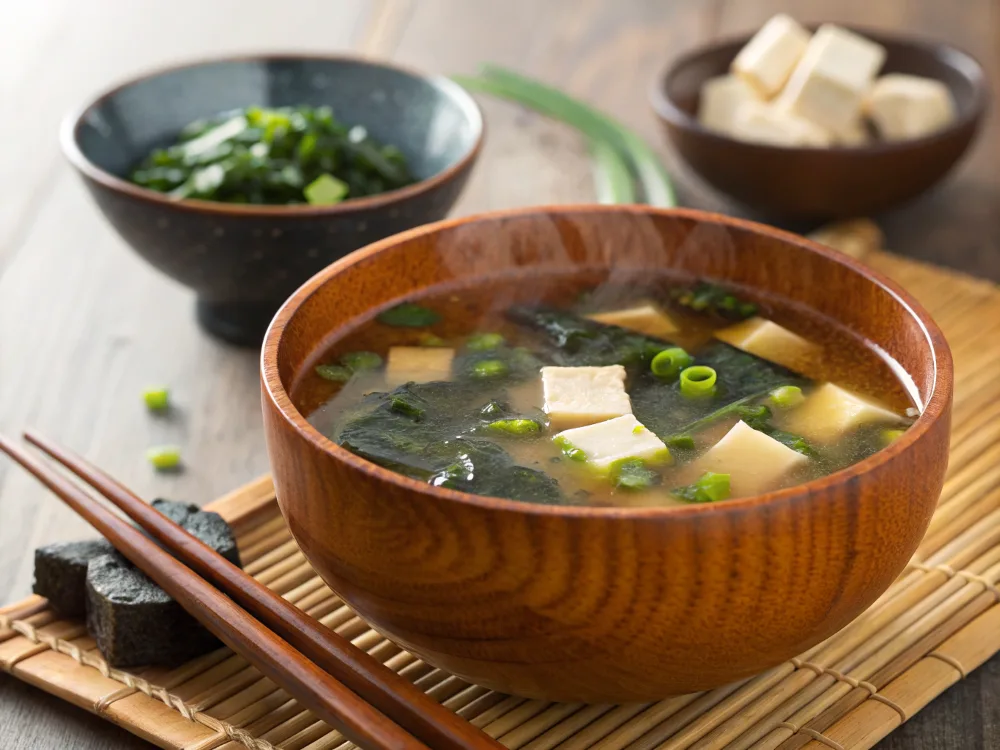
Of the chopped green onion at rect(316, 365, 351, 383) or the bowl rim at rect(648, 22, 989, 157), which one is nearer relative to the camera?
the chopped green onion at rect(316, 365, 351, 383)

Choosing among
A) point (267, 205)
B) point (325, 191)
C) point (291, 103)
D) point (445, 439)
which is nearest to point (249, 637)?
point (445, 439)

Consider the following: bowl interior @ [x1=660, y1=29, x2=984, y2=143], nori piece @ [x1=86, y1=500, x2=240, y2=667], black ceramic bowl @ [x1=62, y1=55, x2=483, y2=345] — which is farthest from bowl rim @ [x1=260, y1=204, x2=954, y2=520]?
bowl interior @ [x1=660, y1=29, x2=984, y2=143]

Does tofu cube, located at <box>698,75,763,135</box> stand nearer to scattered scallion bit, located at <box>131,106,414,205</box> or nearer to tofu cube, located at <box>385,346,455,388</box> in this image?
scattered scallion bit, located at <box>131,106,414,205</box>

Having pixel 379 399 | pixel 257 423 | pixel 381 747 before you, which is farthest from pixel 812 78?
pixel 381 747

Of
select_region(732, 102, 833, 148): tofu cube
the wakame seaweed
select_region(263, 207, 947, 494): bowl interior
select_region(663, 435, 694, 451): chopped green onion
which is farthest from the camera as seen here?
select_region(732, 102, 833, 148): tofu cube

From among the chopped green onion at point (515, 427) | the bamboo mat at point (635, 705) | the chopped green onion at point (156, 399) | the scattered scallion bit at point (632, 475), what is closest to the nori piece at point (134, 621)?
the bamboo mat at point (635, 705)

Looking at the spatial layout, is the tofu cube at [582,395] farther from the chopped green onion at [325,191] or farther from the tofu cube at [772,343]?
the chopped green onion at [325,191]

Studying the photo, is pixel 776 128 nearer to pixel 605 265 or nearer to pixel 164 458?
pixel 605 265

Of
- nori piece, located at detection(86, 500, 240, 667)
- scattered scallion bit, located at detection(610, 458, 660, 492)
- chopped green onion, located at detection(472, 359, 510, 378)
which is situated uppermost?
scattered scallion bit, located at detection(610, 458, 660, 492)
